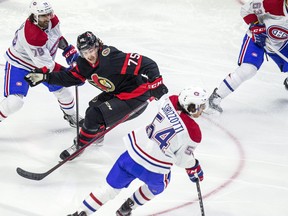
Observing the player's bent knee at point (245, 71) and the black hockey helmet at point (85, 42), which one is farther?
the player's bent knee at point (245, 71)

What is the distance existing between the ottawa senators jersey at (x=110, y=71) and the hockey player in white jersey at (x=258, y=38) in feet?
3.07

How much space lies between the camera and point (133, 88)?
11.9 ft

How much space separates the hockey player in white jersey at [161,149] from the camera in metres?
2.79

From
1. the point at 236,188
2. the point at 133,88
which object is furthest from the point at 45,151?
the point at 236,188

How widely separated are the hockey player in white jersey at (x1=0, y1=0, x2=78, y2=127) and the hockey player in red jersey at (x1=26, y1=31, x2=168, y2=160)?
18 cm

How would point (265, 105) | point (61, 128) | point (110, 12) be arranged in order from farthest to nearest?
point (110, 12)
point (265, 105)
point (61, 128)

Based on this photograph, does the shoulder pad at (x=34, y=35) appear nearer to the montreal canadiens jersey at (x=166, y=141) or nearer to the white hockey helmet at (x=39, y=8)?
the white hockey helmet at (x=39, y=8)

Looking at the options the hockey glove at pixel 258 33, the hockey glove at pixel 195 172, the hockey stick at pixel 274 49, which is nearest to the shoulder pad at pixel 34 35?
the hockey glove at pixel 195 172

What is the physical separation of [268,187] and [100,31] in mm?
2761

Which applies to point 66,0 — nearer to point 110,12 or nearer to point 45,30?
point 110,12

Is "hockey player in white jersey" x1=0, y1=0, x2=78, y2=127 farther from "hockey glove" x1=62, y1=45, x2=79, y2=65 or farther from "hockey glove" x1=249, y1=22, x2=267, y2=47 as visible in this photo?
"hockey glove" x1=249, y1=22, x2=267, y2=47

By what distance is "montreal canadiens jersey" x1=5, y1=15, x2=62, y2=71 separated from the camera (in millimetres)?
3607

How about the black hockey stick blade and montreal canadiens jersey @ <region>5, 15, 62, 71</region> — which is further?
montreal canadiens jersey @ <region>5, 15, 62, 71</region>

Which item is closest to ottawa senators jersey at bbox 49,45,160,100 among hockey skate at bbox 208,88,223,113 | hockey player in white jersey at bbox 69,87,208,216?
hockey player in white jersey at bbox 69,87,208,216
